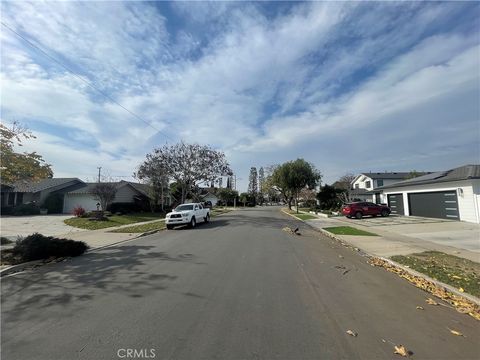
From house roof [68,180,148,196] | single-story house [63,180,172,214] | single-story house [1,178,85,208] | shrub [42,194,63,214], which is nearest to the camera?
shrub [42,194,63,214]

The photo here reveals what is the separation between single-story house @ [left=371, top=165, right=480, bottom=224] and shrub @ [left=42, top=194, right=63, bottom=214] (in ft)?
128

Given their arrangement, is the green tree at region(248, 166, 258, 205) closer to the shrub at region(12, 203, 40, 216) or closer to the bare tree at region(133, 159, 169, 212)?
the bare tree at region(133, 159, 169, 212)

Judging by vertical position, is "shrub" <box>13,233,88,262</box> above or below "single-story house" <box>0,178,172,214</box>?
below

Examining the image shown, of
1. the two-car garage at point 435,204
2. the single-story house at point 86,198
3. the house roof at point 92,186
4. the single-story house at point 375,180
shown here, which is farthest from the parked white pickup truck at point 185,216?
the single-story house at point 375,180

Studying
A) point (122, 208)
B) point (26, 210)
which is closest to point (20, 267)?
point (122, 208)

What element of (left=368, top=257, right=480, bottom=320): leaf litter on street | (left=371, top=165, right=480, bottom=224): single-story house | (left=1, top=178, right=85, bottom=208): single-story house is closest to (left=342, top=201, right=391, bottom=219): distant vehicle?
(left=371, top=165, right=480, bottom=224): single-story house

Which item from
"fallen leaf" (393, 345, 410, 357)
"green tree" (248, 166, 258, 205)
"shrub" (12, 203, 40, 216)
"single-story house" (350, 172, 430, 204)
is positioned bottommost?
"fallen leaf" (393, 345, 410, 357)

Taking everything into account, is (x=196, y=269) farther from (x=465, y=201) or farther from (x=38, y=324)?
(x=465, y=201)

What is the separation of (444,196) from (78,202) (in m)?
39.2

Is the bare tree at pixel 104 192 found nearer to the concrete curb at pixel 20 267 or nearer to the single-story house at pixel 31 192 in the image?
the single-story house at pixel 31 192

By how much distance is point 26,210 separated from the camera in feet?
113

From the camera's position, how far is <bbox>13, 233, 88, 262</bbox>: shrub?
32.5 ft

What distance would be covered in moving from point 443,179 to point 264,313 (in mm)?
25071

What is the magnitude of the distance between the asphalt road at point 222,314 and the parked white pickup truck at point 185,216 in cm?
1221
